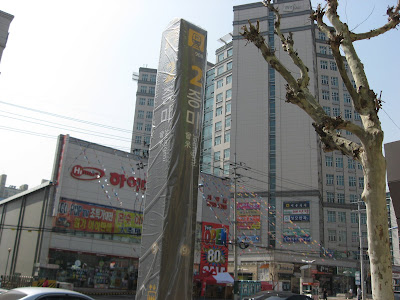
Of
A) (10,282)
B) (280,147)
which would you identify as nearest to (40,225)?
(10,282)

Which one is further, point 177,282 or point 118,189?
point 118,189

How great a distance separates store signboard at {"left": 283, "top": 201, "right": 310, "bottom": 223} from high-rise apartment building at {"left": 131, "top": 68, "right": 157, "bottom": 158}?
31948mm

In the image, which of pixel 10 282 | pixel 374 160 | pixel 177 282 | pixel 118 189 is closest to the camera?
pixel 374 160

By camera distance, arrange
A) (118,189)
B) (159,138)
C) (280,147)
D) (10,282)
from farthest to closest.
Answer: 1. (280,147)
2. (118,189)
3. (10,282)
4. (159,138)

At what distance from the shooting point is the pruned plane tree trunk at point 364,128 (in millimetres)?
5898

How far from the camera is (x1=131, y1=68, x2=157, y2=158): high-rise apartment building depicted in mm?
73750

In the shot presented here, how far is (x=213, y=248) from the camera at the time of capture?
30.5m

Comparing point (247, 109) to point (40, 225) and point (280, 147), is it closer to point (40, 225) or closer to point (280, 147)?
point (280, 147)

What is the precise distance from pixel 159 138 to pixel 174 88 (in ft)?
4.03

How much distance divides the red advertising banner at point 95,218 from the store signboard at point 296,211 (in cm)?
2836

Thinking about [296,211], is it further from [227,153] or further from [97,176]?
[97,176]

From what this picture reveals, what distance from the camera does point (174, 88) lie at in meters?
8.73

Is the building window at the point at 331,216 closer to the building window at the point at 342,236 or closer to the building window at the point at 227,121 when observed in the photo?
the building window at the point at 342,236

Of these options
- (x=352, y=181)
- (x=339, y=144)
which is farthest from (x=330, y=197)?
(x=339, y=144)
